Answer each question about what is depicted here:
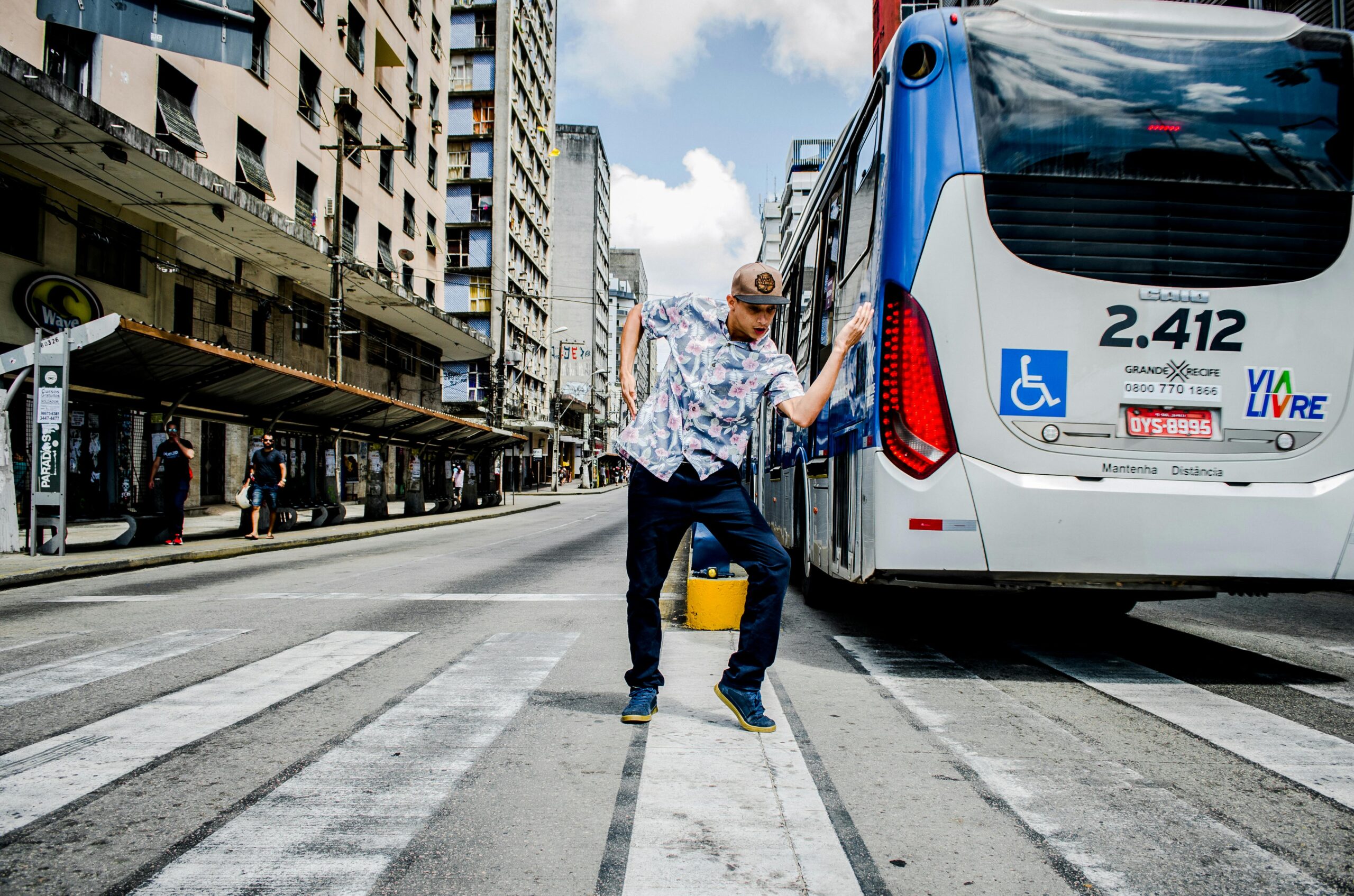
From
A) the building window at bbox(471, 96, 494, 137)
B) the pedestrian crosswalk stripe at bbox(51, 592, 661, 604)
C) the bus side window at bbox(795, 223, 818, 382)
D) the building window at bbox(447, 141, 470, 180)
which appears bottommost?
the pedestrian crosswalk stripe at bbox(51, 592, 661, 604)

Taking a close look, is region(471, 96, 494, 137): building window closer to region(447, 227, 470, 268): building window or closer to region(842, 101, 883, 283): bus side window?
region(447, 227, 470, 268): building window

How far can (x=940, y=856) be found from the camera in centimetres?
244

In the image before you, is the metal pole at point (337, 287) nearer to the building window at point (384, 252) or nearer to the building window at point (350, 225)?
the building window at point (350, 225)

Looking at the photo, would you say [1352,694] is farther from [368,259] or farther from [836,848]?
[368,259]

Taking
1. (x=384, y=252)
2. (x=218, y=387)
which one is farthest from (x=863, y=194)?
(x=384, y=252)

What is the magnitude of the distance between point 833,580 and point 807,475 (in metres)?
0.80

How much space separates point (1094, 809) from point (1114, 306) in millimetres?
2599

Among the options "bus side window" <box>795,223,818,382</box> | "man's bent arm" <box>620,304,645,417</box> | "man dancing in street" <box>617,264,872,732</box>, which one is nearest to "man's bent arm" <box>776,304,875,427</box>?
"man dancing in street" <box>617,264,872,732</box>

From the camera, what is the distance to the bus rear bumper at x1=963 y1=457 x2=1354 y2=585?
172 inches

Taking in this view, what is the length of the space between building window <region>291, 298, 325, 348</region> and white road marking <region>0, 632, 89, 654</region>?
832 inches

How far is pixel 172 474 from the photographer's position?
13102 mm

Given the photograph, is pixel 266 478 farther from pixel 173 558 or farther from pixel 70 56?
pixel 70 56

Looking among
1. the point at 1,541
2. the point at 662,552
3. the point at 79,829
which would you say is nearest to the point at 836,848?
the point at 662,552

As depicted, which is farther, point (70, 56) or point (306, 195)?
point (306, 195)
